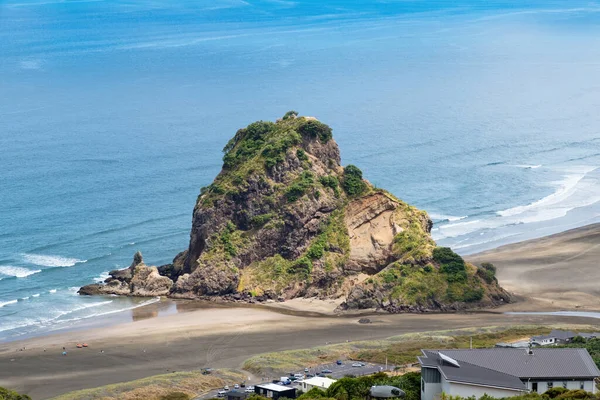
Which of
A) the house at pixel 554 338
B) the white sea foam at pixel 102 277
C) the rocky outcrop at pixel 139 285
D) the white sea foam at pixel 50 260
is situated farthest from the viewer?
the white sea foam at pixel 50 260

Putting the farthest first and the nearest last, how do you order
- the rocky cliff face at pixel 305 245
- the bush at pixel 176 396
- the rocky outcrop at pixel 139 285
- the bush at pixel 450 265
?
the rocky outcrop at pixel 139 285 → the rocky cliff face at pixel 305 245 → the bush at pixel 450 265 → the bush at pixel 176 396

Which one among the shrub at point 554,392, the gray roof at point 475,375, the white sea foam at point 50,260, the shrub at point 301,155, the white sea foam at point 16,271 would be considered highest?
the shrub at point 301,155

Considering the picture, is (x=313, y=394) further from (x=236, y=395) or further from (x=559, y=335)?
(x=559, y=335)

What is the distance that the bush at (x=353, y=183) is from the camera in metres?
103

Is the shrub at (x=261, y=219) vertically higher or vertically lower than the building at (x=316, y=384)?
higher

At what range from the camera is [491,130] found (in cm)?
17475

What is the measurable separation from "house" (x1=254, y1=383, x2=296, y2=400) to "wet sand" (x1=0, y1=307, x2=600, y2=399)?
44.0 ft

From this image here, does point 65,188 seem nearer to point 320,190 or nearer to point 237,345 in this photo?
point 320,190

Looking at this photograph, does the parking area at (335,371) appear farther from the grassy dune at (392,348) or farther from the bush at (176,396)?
the bush at (176,396)

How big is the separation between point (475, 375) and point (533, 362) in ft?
13.3

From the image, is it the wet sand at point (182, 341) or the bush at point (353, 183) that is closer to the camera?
the wet sand at point (182, 341)

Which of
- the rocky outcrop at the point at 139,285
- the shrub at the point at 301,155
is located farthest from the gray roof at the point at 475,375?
the shrub at the point at 301,155

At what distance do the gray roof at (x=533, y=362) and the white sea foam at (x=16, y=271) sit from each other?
59.9m

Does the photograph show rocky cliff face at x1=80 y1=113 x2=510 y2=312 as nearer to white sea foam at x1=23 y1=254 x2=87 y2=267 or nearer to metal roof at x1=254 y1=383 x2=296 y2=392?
white sea foam at x1=23 y1=254 x2=87 y2=267
